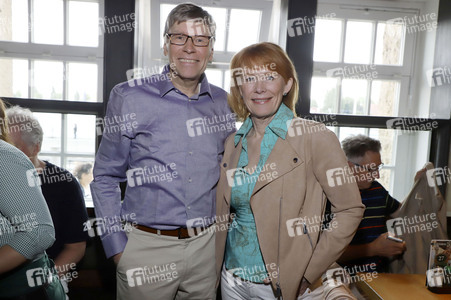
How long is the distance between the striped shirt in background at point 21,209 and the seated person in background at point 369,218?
5.72 feet

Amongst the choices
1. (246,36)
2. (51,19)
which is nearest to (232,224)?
(246,36)

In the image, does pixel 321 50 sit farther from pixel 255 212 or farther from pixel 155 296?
pixel 155 296

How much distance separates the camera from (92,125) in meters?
2.74

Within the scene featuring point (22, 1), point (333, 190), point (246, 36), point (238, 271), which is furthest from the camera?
point (246, 36)

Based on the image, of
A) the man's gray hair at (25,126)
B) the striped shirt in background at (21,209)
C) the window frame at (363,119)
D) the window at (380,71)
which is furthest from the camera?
the window at (380,71)

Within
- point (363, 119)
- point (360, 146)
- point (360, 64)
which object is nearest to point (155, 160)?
point (360, 146)

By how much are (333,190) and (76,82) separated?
7.28ft

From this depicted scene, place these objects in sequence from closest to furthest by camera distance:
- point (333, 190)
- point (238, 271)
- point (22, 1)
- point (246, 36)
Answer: point (333, 190) < point (238, 271) < point (22, 1) < point (246, 36)

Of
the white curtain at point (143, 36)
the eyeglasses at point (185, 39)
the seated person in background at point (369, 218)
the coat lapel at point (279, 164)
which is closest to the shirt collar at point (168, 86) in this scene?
the eyeglasses at point (185, 39)

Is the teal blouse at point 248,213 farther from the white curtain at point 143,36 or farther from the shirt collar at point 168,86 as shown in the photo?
the white curtain at point 143,36

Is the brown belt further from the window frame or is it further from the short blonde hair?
the window frame

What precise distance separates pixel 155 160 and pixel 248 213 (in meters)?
0.46

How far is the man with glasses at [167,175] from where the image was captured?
4.99ft

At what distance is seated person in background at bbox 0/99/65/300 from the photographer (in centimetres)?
106
